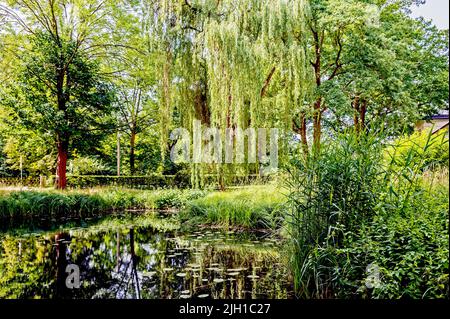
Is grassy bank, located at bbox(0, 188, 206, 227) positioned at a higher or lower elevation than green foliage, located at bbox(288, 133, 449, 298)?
lower

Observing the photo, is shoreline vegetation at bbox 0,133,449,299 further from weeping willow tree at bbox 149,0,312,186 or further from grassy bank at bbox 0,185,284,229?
weeping willow tree at bbox 149,0,312,186

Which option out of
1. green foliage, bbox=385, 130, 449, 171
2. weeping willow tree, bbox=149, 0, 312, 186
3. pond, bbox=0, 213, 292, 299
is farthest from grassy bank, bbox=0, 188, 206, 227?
green foliage, bbox=385, 130, 449, 171

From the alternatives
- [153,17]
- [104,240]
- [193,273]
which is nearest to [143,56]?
[153,17]

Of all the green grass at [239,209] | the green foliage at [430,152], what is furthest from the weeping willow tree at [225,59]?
the green foliage at [430,152]

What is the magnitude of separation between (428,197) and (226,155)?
4.14m

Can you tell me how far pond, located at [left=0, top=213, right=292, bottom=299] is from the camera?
2449 mm

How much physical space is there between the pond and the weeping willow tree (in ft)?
6.86

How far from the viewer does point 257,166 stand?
21.1 feet

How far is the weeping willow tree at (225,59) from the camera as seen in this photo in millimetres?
5805

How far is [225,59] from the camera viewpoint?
5.75 metres

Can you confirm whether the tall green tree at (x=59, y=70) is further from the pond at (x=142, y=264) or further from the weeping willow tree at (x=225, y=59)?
the pond at (x=142, y=264)

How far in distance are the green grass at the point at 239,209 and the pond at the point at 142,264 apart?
1.19ft

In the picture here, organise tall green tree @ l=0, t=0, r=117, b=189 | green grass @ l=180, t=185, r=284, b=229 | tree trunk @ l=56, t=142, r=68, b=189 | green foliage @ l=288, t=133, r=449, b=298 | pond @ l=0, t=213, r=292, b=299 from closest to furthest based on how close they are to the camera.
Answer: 1. green foliage @ l=288, t=133, r=449, b=298
2. pond @ l=0, t=213, r=292, b=299
3. green grass @ l=180, t=185, r=284, b=229
4. tall green tree @ l=0, t=0, r=117, b=189
5. tree trunk @ l=56, t=142, r=68, b=189
